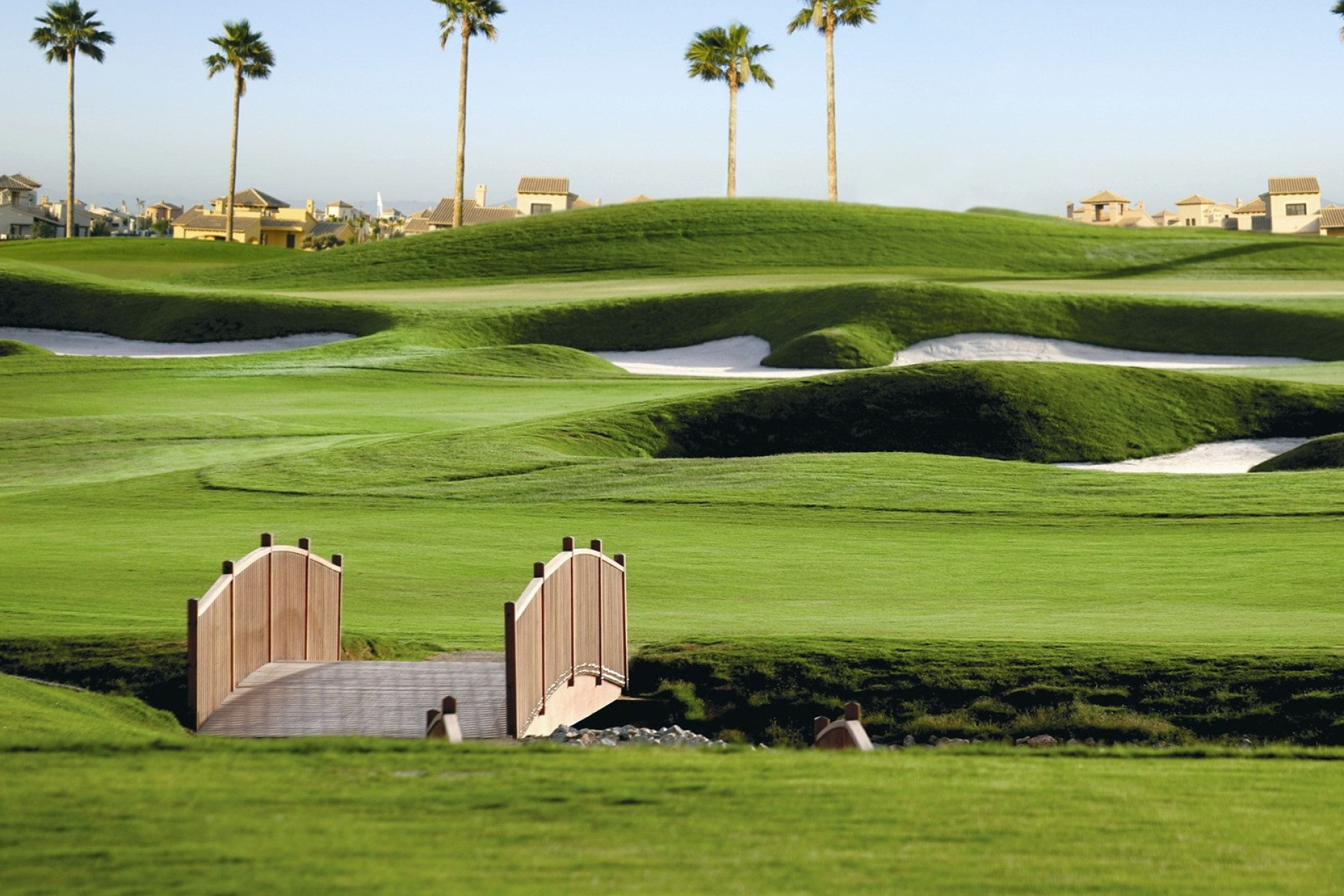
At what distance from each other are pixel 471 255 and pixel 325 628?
7327 cm

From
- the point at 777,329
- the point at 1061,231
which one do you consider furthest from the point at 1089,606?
the point at 1061,231

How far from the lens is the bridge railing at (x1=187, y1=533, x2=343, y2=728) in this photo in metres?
10.6

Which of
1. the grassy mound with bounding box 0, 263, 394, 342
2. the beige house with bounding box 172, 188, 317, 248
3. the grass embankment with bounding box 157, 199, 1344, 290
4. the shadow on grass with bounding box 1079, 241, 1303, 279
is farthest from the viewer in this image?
the beige house with bounding box 172, 188, 317, 248

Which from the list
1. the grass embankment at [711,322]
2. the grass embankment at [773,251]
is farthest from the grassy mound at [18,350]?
the grass embankment at [773,251]

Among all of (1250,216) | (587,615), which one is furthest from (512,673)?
(1250,216)

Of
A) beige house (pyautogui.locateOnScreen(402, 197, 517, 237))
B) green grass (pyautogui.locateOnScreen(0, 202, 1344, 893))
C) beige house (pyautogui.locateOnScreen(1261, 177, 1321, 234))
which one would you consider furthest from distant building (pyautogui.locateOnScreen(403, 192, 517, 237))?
green grass (pyautogui.locateOnScreen(0, 202, 1344, 893))

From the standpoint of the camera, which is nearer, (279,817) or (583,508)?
(279,817)

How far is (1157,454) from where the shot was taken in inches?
1337

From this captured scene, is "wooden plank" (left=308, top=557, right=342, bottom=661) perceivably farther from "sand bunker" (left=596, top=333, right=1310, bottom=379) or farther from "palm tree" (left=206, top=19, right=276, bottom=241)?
"palm tree" (left=206, top=19, right=276, bottom=241)

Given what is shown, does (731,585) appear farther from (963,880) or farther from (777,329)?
(777,329)

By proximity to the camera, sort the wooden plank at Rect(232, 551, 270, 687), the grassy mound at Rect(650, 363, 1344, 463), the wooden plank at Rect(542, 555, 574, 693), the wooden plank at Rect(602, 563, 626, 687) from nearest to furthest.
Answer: the wooden plank at Rect(542, 555, 574, 693) → the wooden plank at Rect(232, 551, 270, 687) → the wooden plank at Rect(602, 563, 626, 687) → the grassy mound at Rect(650, 363, 1344, 463)

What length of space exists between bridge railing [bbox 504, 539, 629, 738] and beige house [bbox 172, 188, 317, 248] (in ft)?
494

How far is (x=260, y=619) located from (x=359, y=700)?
1689mm

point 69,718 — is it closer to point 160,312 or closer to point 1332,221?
point 160,312
